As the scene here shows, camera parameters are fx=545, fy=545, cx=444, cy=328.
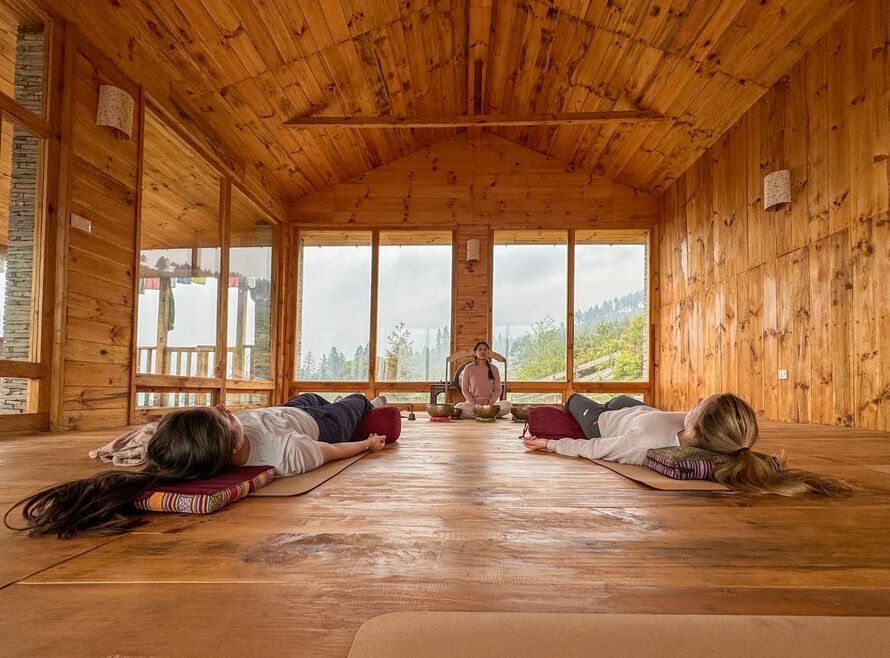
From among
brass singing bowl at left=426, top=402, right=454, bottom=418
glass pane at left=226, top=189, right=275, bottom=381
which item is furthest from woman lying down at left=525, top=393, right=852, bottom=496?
glass pane at left=226, top=189, right=275, bottom=381

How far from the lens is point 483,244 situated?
7465 mm

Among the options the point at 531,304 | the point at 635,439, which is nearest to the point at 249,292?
the point at 531,304

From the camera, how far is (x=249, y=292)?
6.33 meters

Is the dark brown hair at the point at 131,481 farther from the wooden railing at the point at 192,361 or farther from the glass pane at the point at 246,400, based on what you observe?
the glass pane at the point at 246,400

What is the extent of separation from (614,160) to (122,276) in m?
5.73

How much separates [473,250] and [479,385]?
86.2 inches

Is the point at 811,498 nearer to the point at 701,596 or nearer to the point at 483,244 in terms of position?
the point at 701,596

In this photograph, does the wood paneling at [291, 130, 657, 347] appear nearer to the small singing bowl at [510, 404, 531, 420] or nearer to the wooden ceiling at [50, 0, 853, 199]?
the wooden ceiling at [50, 0, 853, 199]

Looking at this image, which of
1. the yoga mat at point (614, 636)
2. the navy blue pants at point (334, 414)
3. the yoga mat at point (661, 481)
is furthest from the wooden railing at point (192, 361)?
the yoga mat at point (614, 636)

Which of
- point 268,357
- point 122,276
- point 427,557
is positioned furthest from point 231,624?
point 268,357

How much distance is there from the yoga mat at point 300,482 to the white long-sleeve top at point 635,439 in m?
1.07

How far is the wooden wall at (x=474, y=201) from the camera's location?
7.45 meters

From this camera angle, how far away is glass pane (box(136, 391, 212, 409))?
429 cm

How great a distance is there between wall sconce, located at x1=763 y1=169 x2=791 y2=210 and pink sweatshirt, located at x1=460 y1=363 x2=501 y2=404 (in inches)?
121
